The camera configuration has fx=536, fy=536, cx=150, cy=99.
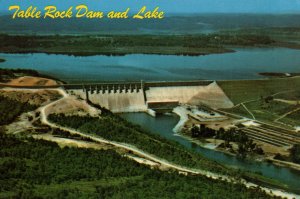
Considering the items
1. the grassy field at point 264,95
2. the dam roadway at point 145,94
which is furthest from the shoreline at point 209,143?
the grassy field at point 264,95

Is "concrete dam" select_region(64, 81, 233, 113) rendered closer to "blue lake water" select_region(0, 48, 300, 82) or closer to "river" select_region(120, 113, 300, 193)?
"river" select_region(120, 113, 300, 193)

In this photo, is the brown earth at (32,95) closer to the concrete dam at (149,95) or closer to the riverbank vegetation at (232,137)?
the concrete dam at (149,95)

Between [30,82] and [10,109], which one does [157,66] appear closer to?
[30,82]

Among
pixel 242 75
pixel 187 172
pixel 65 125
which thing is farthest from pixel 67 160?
pixel 242 75

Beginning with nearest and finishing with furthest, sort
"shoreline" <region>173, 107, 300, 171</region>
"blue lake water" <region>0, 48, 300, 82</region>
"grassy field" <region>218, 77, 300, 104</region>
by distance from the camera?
"shoreline" <region>173, 107, 300, 171</region>, "grassy field" <region>218, 77, 300, 104</region>, "blue lake water" <region>0, 48, 300, 82</region>

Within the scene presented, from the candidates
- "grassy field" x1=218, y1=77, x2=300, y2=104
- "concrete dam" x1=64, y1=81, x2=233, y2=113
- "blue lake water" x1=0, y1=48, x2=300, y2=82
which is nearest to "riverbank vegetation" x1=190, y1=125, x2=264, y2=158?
"concrete dam" x1=64, y1=81, x2=233, y2=113

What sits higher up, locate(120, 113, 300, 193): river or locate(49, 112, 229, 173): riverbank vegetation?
locate(49, 112, 229, 173): riverbank vegetation
